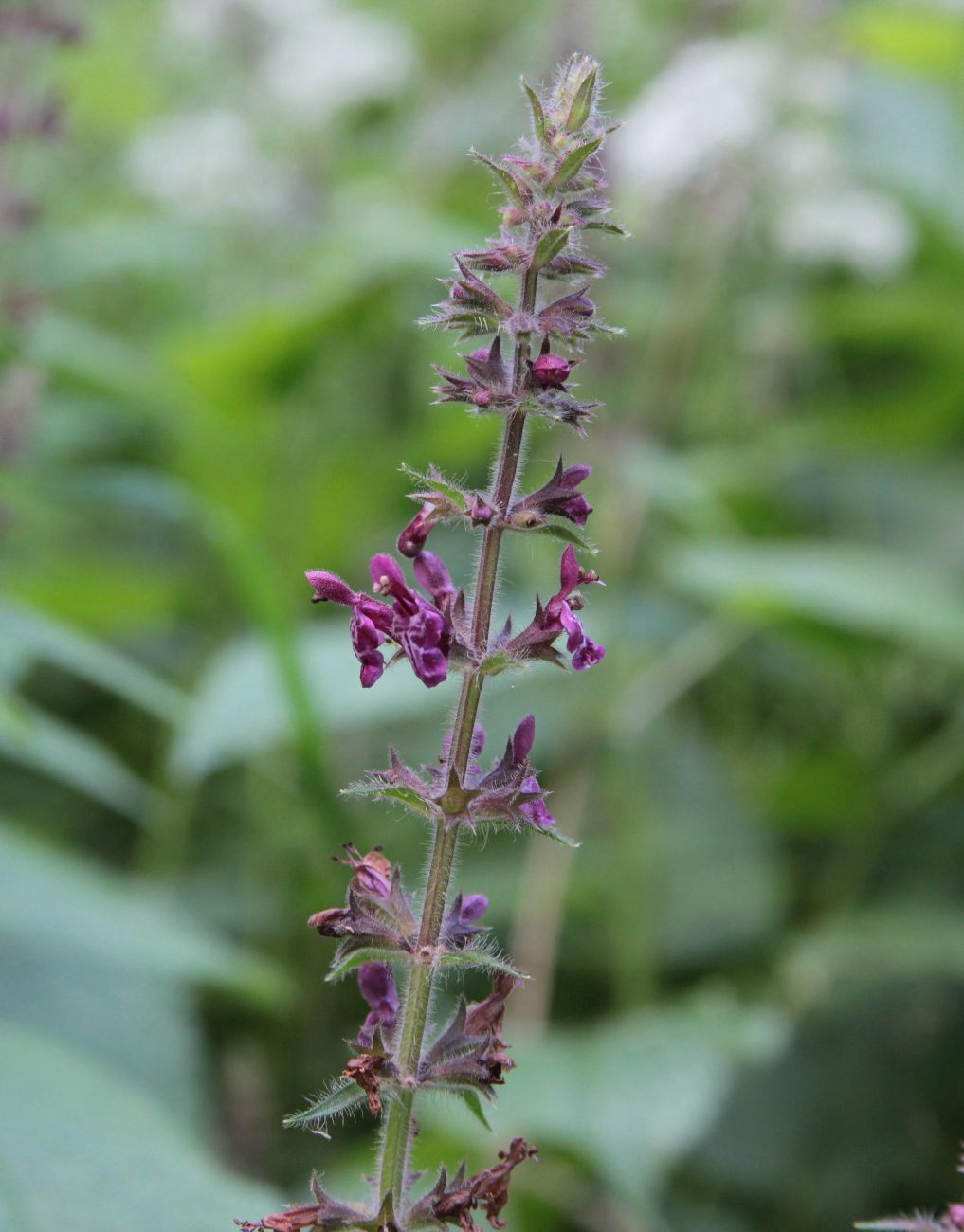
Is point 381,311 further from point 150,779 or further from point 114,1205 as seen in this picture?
point 114,1205

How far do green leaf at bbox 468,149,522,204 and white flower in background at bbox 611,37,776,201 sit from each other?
10.4 feet

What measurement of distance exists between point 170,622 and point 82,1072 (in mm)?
2699

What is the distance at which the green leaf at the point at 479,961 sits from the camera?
923 mm

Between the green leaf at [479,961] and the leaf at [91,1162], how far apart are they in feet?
1.86

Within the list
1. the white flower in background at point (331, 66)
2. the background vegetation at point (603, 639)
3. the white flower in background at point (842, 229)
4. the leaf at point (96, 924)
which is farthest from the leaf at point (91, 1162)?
the white flower in background at point (331, 66)

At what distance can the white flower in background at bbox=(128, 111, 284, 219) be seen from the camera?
197 inches

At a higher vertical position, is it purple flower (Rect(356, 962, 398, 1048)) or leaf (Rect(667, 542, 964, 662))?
leaf (Rect(667, 542, 964, 662))

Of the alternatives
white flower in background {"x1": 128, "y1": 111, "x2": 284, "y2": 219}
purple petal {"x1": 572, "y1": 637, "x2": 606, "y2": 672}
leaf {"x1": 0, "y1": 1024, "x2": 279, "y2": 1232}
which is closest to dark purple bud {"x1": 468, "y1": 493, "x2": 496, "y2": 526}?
purple petal {"x1": 572, "y1": 637, "x2": 606, "y2": 672}

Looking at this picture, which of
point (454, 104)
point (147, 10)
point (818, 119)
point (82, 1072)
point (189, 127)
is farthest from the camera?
point (147, 10)

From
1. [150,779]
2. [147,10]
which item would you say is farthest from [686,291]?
[147,10]

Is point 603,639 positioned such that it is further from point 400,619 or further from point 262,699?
point 400,619

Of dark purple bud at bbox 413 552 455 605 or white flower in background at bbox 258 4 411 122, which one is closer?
dark purple bud at bbox 413 552 455 605

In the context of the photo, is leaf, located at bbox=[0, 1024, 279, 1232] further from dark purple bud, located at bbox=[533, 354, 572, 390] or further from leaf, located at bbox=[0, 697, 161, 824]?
dark purple bud, located at bbox=[533, 354, 572, 390]

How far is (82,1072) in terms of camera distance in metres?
1.70
